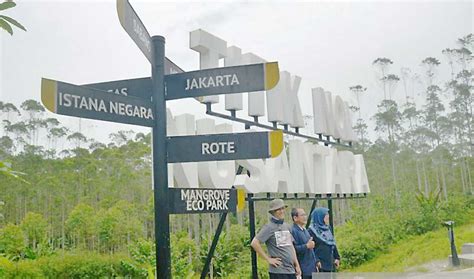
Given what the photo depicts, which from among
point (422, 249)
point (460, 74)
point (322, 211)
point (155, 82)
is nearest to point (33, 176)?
point (422, 249)

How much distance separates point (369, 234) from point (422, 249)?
1521 millimetres

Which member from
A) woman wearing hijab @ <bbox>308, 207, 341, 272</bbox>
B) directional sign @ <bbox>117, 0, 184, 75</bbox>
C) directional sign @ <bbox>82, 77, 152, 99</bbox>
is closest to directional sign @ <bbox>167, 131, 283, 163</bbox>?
directional sign @ <bbox>82, 77, 152, 99</bbox>

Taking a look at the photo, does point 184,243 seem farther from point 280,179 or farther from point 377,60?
point 377,60

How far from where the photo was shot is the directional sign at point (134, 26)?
2455 millimetres

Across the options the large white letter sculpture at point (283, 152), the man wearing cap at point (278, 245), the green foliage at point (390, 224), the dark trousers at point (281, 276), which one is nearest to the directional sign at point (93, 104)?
the large white letter sculpture at point (283, 152)

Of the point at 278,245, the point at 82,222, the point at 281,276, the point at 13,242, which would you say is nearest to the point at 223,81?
the point at 278,245

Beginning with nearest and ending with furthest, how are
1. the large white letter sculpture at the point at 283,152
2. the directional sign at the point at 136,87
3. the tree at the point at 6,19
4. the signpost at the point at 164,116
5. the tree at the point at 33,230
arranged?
the tree at the point at 6,19, the signpost at the point at 164,116, the directional sign at the point at 136,87, the large white letter sculpture at the point at 283,152, the tree at the point at 33,230

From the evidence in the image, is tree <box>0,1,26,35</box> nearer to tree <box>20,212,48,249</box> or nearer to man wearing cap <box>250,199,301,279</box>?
man wearing cap <box>250,199,301,279</box>

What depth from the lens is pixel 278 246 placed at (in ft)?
12.9

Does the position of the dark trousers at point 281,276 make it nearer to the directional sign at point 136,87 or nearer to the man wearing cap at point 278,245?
the man wearing cap at point 278,245

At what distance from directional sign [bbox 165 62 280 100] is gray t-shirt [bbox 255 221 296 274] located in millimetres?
1546

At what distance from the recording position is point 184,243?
961 centimetres

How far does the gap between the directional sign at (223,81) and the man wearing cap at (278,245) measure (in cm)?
151

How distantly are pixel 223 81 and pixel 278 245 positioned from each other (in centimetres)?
168
